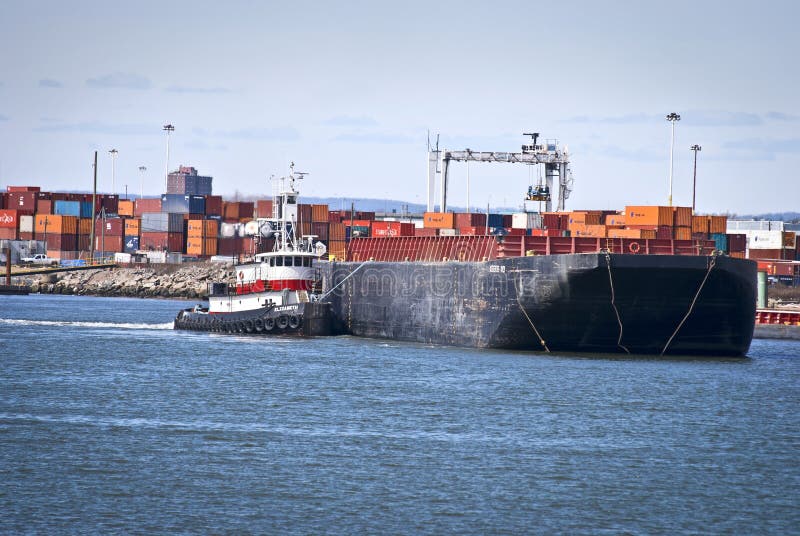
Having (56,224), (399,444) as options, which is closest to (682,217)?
(399,444)

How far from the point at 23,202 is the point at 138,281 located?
31.4m

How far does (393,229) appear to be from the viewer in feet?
289

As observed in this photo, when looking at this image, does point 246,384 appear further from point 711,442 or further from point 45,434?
point 711,442

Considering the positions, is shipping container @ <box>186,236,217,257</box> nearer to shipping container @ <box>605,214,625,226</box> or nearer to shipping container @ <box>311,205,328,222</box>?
shipping container @ <box>311,205,328,222</box>

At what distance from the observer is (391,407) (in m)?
32.1

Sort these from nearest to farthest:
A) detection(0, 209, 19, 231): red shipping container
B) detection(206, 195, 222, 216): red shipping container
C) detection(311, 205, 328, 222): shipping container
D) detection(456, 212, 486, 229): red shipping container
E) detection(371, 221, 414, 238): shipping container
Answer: detection(371, 221, 414, 238): shipping container, detection(456, 212, 486, 229): red shipping container, detection(311, 205, 328, 222): shipping container, detection(206, 195, 222, 216): red shipping container, detection(0, 209, 19, 231): red shipping container

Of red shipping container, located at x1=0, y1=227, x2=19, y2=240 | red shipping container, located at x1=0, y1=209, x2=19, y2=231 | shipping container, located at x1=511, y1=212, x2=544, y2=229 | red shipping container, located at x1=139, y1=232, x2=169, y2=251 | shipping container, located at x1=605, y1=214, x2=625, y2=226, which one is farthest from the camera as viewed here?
red shipping container, located at x1=0, y1=209, x2=19, y2=231

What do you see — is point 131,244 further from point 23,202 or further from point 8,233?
point 23,202

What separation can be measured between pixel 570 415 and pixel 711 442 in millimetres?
4364

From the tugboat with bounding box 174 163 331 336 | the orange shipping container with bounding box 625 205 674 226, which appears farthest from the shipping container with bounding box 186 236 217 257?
the tugboat with bounding box 174 163 331 336

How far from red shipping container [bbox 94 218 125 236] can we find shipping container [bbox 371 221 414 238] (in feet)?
152

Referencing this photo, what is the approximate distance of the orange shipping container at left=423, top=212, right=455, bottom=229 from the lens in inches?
3633

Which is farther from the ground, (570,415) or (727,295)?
(727,295)

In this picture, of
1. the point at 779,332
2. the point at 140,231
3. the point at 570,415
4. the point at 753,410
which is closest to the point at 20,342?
the point at 570,415
